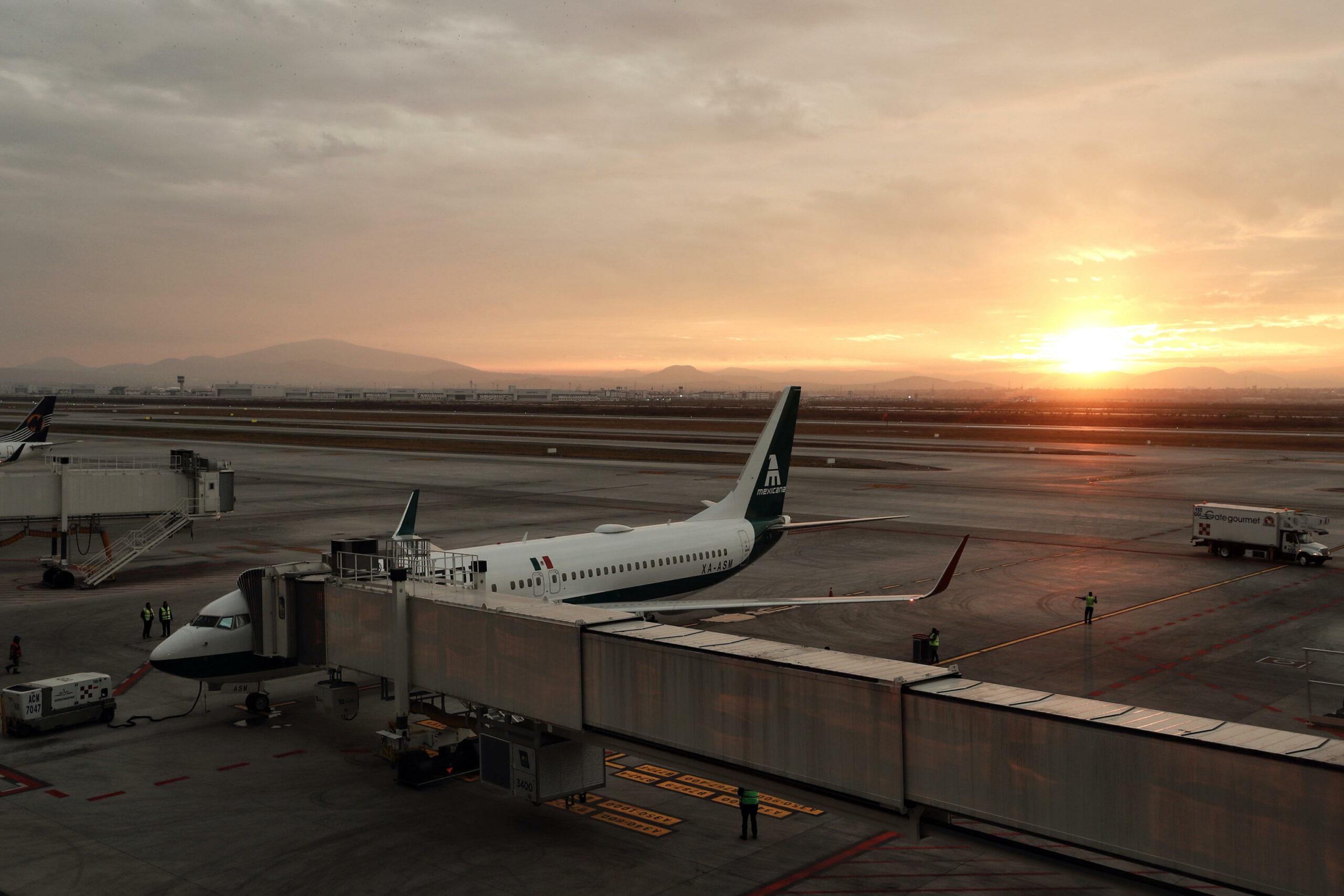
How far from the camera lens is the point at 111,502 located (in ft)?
173

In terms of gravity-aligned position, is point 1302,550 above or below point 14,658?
above

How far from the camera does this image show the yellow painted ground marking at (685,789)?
81.9 feet

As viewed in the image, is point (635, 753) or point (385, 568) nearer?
point (635, 753)

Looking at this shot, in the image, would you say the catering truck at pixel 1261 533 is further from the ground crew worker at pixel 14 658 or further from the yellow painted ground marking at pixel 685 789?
the ground crew worker at pixel 14 658

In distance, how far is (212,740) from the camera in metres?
28.6

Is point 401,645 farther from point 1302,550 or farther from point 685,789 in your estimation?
point 1302,550

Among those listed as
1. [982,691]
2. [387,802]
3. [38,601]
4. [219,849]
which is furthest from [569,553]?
[38,601]

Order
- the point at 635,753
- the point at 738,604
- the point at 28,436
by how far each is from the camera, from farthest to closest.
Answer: the point at 28,436 → the point at 738,604 → the point at 635,753

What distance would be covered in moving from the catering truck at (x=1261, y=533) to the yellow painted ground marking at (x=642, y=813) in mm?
47316

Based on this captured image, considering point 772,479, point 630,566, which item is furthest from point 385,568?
point 772,479

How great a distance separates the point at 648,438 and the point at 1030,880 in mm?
138884

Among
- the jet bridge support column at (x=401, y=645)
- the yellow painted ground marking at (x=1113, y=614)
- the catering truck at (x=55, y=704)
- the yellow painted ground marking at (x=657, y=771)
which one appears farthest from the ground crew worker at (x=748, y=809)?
the catering truck at (x=55, y=704)

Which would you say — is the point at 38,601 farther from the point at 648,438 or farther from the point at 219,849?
the point at 648,438

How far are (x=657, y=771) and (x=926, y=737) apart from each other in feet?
43.1
